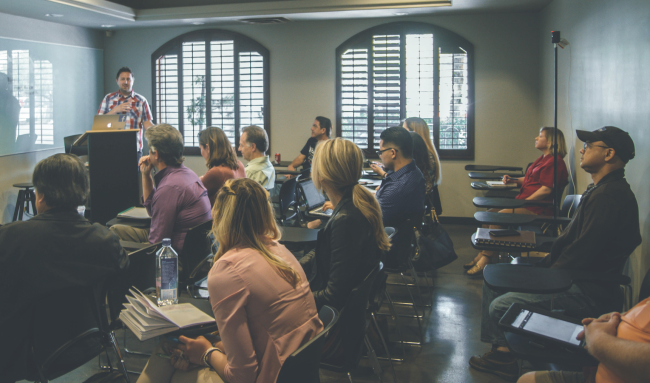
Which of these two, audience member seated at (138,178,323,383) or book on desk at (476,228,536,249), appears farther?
book on desk at (476,228,536,249)

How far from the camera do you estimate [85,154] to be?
6.31m

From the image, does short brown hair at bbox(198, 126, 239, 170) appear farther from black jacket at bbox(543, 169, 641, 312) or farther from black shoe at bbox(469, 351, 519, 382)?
black jacket at bbox(543, 169, 641, 312)

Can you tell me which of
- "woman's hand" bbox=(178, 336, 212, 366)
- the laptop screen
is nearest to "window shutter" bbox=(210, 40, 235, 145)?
the laptop screen

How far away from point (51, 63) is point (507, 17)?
6.18 m

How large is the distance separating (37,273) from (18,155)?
5489mm

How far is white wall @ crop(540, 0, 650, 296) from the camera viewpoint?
3219mm

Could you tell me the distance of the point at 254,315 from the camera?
157cm

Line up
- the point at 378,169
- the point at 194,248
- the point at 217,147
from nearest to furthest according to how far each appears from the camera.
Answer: the point at 194,248
the point at 217,147
the point at 378,169

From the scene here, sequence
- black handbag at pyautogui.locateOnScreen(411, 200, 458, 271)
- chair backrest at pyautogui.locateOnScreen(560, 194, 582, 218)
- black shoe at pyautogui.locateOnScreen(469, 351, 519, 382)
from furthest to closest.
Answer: chair backrest at pyautogui.locateOnScreen(560, 194, 582, 218) < black handbag at pyautogui.locateOnScreen(411, 200, 458, 271) < black shoe at pyautogui.locateOnScreen(469, 351, 519, 382)

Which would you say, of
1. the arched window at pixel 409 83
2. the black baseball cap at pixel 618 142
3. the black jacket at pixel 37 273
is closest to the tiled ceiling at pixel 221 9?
the arched window at pixel 409 83

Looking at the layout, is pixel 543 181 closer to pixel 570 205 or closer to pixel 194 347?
pixel 570 205

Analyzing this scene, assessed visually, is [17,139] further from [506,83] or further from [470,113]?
[506,83]

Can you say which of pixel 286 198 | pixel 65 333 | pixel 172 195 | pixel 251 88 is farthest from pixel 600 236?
pixel 251 88

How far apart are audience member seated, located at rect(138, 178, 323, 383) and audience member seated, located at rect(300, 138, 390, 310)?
0.43m
